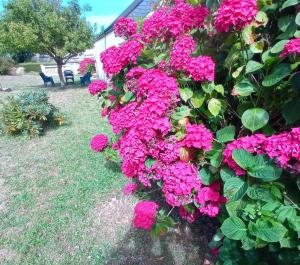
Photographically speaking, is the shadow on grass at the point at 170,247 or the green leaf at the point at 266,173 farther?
the shadow on grass at the point at 170,247

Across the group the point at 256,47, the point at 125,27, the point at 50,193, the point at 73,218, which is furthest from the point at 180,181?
the point at 50,193

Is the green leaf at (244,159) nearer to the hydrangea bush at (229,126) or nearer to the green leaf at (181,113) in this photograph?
the hydrangea bush at (229,126)

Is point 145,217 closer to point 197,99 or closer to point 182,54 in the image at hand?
point 197,99

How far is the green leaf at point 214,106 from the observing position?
183 cm

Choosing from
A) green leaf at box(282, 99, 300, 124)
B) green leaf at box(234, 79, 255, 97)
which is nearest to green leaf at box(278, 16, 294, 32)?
green leaf at box(234, 79, 255, 97)

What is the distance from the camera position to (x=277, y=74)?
149 cm

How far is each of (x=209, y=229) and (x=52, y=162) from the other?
3051mm

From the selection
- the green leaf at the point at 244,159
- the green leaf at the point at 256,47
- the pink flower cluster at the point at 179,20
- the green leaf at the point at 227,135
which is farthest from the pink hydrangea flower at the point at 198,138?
the pink flower cluster at the point at 179,20

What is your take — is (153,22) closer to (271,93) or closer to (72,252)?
(271,93)

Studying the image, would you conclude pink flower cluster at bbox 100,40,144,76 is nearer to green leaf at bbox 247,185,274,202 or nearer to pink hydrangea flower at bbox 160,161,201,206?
pink hydrangea flower at bbox 160,161,201,206

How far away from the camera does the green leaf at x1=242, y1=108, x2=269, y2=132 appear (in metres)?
1.60

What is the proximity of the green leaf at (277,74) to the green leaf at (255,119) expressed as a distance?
187 millimetres

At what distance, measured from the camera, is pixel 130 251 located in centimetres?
264

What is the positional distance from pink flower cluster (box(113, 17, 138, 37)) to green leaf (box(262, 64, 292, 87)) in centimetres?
166
